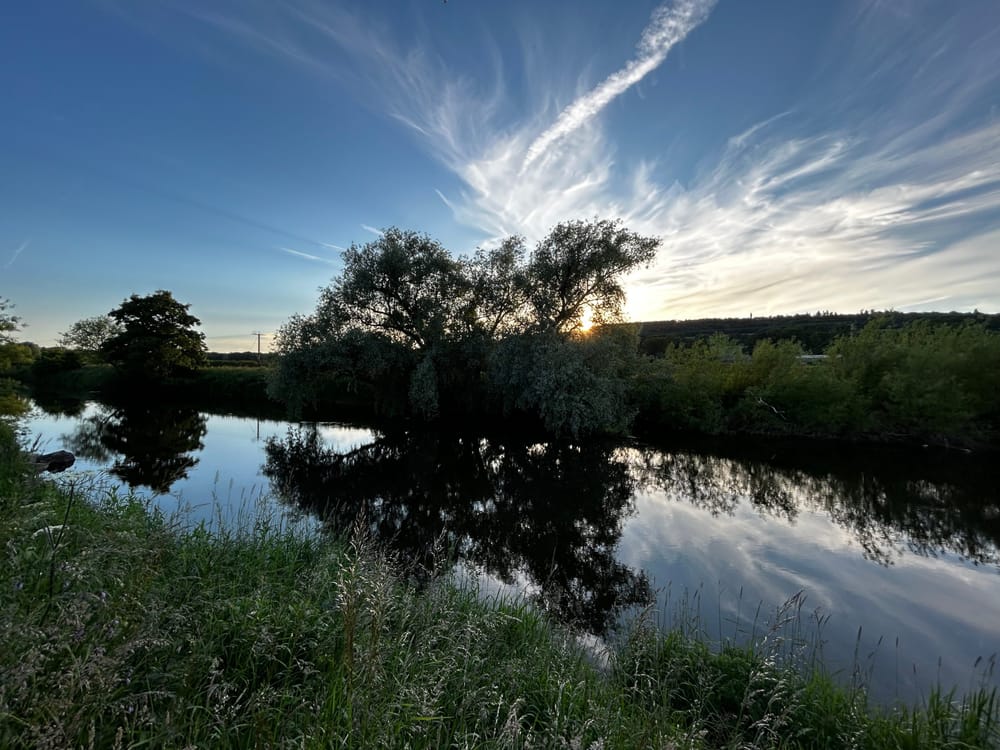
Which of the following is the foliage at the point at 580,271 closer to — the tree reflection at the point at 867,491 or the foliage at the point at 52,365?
the tree reflection at the point at 867,491

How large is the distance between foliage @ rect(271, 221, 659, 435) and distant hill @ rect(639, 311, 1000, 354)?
16.1 m

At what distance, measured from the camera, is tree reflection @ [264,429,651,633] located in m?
6.89

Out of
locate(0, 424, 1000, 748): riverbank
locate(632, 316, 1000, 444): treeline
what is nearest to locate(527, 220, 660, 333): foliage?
locate(632, 316, 1000, 444): treeline

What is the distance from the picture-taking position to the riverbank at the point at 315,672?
6.08ft

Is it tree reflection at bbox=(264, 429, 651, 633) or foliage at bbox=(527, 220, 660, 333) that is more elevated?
foliage at bbox=(527, 220, 660, 333)

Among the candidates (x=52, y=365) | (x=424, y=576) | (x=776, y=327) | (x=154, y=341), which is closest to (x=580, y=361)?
(x=424, y=576)

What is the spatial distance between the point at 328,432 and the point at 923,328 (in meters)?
28.8

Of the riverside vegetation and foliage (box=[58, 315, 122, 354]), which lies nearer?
the riverside vegetation

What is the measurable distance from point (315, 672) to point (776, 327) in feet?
217

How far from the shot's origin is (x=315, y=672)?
238 centimetres

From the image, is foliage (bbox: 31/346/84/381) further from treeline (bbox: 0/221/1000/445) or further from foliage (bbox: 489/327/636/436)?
foliage (bbox: 489/327/636/436)

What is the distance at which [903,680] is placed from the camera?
476 cm

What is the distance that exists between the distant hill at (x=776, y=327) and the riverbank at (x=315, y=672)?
34046mm

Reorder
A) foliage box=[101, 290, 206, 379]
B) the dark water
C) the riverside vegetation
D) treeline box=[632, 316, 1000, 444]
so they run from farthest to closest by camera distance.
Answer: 1. foliage box=[101, 290, 206, 379]
2. treeline box=[632, 316, 1000, 444]
3. the dark water
4. the riverside vegetation
